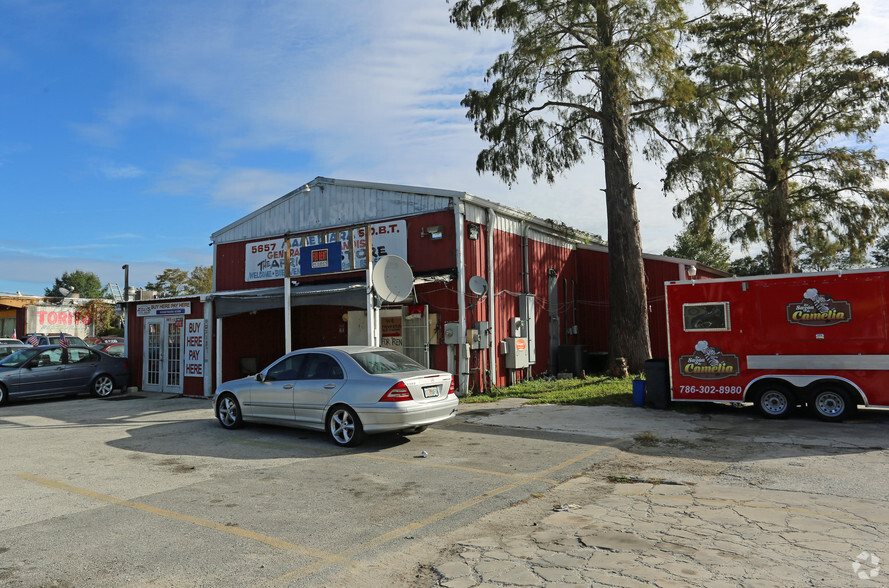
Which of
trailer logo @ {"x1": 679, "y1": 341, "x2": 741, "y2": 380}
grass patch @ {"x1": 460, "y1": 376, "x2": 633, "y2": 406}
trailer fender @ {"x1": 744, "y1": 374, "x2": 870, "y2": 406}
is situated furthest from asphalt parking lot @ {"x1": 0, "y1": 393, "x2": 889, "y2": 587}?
grass patch @ {"x1": 460, "y1": 376, "x2": 633, "y2": 406}

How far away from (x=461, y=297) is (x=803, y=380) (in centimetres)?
735

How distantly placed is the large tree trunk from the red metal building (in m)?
1.84

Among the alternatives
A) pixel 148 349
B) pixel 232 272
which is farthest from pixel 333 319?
pixel 148 349

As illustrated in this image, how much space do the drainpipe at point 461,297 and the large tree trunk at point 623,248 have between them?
521 centimetres

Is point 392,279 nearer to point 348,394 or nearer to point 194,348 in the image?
point 348,394

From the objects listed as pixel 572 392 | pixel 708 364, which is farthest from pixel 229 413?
pixel 708 364

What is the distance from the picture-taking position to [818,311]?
1008 cm

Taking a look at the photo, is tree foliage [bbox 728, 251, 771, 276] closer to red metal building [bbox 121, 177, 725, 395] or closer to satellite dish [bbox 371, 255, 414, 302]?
red metal building [bbox 121, 177, 725, 395]

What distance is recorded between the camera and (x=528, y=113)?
17109 millimetres

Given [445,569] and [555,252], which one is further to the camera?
[555,252]

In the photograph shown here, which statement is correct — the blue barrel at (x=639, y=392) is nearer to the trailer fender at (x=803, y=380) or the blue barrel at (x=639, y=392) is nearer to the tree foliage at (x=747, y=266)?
the trailer fender at (x=803, y=380)

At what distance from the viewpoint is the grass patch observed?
12961 millimetres

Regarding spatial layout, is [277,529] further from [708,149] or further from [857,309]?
[708,149]

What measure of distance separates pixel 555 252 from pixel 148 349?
13.3m
